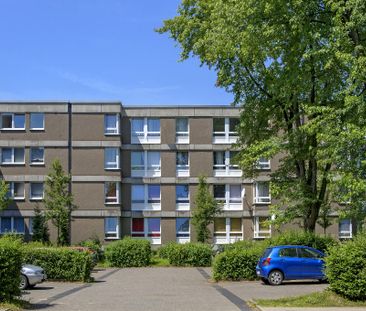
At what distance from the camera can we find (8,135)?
2046 inches

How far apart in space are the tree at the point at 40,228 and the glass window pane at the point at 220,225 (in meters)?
14.2

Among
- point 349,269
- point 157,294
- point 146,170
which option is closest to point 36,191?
point 146,170

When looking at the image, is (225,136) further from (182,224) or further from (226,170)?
(182,224)

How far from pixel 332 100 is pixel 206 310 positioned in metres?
11.9

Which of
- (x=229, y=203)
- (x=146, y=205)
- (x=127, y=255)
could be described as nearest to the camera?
(x=127, y=255)

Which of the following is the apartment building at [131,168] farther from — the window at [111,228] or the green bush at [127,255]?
the green bush at [127,255]

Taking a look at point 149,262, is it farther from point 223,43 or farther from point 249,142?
Answer: point 223,43

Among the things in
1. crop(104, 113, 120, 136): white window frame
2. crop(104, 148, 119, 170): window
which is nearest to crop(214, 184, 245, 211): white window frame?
crop(104, 148, 119, 170): window

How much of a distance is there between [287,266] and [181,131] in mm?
31188

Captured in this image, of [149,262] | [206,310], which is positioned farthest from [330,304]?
[149,262]

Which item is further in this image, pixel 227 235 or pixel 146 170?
pixel 146 170

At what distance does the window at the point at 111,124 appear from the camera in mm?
52750

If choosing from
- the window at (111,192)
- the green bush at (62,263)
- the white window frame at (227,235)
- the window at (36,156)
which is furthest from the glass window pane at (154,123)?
the green bush at (62,263)

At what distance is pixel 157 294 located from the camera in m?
20.5
